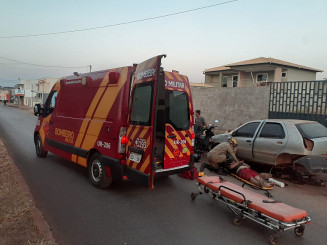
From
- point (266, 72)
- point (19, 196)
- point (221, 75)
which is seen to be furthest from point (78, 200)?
point (221, 75)

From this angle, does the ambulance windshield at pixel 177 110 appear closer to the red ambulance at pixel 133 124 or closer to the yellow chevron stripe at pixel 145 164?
the red ambulance at pixel 133 124

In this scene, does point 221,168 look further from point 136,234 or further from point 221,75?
point 221,75

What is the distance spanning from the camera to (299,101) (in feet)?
37.3

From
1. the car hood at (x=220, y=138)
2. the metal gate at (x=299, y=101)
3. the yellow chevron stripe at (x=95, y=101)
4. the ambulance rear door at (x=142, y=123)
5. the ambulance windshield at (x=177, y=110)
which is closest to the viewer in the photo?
the ambulance rear door at (x=142, y=123)

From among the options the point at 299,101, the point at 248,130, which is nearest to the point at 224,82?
the point at 299,101

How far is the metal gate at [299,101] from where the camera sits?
34.1ft

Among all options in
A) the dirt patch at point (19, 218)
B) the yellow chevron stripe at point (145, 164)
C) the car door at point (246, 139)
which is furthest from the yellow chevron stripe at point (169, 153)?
the car door at point (246, 139)

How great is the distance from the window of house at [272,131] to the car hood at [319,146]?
0.72m

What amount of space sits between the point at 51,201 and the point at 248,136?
17.8ft

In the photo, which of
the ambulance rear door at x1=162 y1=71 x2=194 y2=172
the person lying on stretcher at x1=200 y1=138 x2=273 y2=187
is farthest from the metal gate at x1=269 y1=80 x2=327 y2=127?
the ambulance rear door at x1=162 y1=71 x2=194 y2=172

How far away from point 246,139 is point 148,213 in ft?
13.8

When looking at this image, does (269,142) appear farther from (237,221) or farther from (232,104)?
(232,104)

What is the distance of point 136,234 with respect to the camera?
352 centimetres

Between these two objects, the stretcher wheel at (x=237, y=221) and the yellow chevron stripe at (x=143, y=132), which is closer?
the stretcher wheel at (x=237, y=221)
